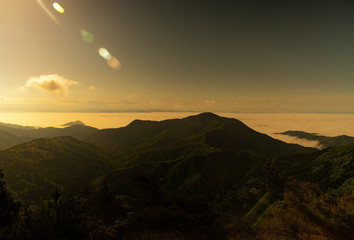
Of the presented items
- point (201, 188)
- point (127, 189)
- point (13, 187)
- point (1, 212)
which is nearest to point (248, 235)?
point (1, 212)

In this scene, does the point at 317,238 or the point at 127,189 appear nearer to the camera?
the point at 317,238

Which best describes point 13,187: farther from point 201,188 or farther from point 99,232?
point 99,232

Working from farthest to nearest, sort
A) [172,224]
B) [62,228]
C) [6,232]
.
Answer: [172,224] → [6,232] → [62,228]

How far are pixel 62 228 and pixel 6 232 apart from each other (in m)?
4.97

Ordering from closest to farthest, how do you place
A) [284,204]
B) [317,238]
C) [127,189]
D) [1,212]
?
[317,238] < [284,204] < [1,212] < [127,189]

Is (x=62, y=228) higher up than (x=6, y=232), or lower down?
higher up

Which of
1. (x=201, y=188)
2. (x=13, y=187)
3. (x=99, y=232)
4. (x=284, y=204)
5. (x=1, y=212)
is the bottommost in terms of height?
(x=13, y=187)

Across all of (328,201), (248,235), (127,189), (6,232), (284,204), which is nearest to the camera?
(6,232)

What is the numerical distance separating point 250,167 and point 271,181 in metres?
158

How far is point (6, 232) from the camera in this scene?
36.2 feet

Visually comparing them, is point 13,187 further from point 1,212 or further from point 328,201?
point 328,201

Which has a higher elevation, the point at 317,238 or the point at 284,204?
the point at 317,238

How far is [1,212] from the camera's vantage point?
31.6 metres

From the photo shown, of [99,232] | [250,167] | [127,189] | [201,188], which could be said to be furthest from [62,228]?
[250,167]
